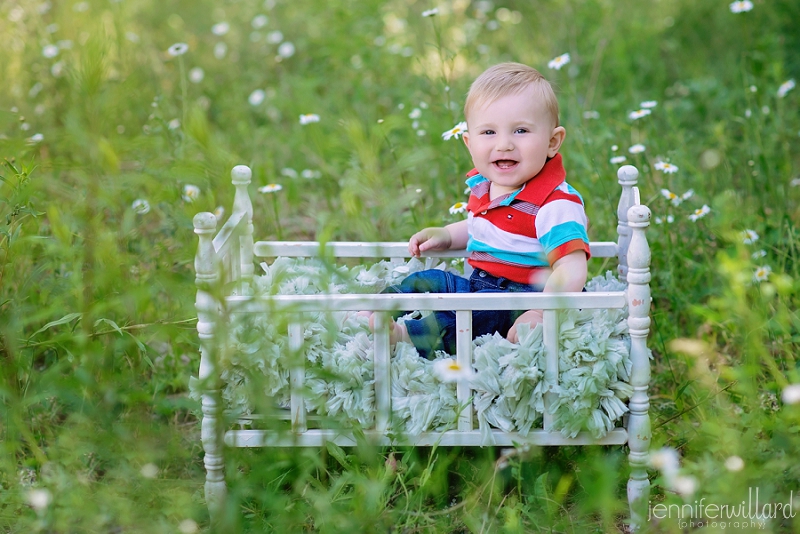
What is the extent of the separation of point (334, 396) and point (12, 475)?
789 millimetres

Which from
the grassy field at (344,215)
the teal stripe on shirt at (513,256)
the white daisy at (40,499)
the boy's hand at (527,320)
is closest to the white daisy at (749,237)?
the grassy field at (344,215)

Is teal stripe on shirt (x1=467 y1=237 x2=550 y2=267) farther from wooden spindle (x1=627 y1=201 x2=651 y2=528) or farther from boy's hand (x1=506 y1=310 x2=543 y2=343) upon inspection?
wooden spindle (x1=627 y1=201 x2=651 y2=528)

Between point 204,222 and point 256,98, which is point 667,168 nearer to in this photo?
point 204,222

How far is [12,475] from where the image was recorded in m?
1.95

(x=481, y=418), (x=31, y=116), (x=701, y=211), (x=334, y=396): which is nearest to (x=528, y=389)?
(x=481, y=418)

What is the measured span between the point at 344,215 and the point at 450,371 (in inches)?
54.1

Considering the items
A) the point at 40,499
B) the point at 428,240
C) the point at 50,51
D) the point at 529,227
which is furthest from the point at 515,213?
the point at 50,51

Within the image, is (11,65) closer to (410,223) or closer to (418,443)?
(410,223)

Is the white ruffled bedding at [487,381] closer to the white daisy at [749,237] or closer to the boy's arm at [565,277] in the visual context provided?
the boy's arm at [565,277]

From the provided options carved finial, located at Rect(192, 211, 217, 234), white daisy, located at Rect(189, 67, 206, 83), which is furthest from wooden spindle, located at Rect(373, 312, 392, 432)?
white daisy, located at Rect(189, 67, 206, 83)

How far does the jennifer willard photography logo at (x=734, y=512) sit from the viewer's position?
1607 millimetres

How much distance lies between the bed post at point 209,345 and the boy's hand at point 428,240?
68cm

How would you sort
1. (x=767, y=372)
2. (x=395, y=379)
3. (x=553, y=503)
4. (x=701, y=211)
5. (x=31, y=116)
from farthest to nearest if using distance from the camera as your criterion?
1. (x=31, y=116)
2. (x=701, y=211)
3. (x=767, y=372)
4. (x=395, y=379)
5. (x=553, y=503)

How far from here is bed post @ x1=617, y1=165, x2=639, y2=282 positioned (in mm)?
2293
